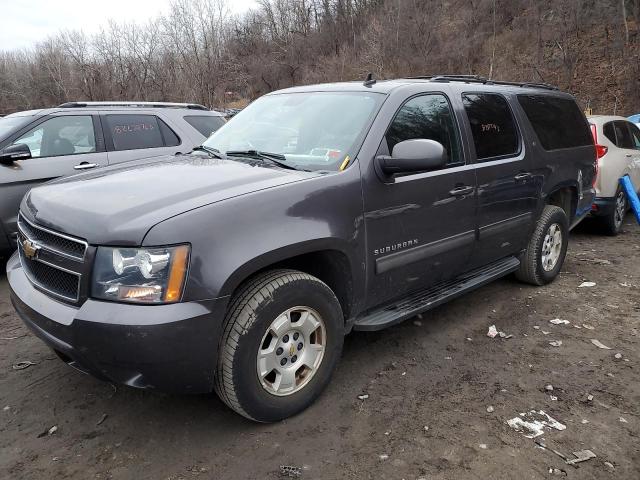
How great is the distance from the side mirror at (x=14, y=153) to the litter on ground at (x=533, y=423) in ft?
17.1

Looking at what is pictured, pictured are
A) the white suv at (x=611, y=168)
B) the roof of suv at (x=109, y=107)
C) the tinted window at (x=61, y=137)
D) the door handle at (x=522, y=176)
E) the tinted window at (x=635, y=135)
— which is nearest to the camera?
the door handle at (x=522, y=176)

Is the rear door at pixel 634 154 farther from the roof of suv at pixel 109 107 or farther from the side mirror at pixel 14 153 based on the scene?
the side mirror at pixel 14 153

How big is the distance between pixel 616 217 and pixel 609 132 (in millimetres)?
1190

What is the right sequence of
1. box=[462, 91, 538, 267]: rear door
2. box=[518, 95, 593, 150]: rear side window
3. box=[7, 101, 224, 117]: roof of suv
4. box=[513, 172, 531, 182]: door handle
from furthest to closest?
box=[7, 101, 224, 117]: roof of suv, box=[518, 95, 593, 150]: rear side window, box=[513, 172, 531, 182]: door handle, box=[462, 91, 538, 267]: rear door

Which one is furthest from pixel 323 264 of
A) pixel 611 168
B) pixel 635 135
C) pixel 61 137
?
pixel 635 135

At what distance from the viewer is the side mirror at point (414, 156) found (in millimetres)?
2971

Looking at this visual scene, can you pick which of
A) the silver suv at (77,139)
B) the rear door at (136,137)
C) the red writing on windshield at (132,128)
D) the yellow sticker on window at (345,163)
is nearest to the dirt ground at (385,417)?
the yellow sticker on window at (345,163)

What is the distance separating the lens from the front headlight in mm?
2252

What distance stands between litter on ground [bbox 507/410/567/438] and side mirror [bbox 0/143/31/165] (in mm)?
5221

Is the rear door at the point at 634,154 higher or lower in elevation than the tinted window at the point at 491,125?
lower

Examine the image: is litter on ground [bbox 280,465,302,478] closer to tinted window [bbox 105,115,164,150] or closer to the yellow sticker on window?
the yellow sticker on window

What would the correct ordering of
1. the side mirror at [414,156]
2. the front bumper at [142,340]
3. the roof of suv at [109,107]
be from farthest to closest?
the roof of suv at [109,107] → the side mirror at [414,156] → the front bumper at [142,340]

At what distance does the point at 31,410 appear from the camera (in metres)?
2.92

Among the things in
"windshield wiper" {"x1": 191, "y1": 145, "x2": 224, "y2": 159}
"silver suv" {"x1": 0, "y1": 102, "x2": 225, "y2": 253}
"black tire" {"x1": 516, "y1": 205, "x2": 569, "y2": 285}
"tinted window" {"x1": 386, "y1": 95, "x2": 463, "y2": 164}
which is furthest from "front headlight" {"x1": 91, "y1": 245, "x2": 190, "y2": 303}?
"silver suv" {"x1": 0, "y1": 102, "x2": 225, "y2": 253}
